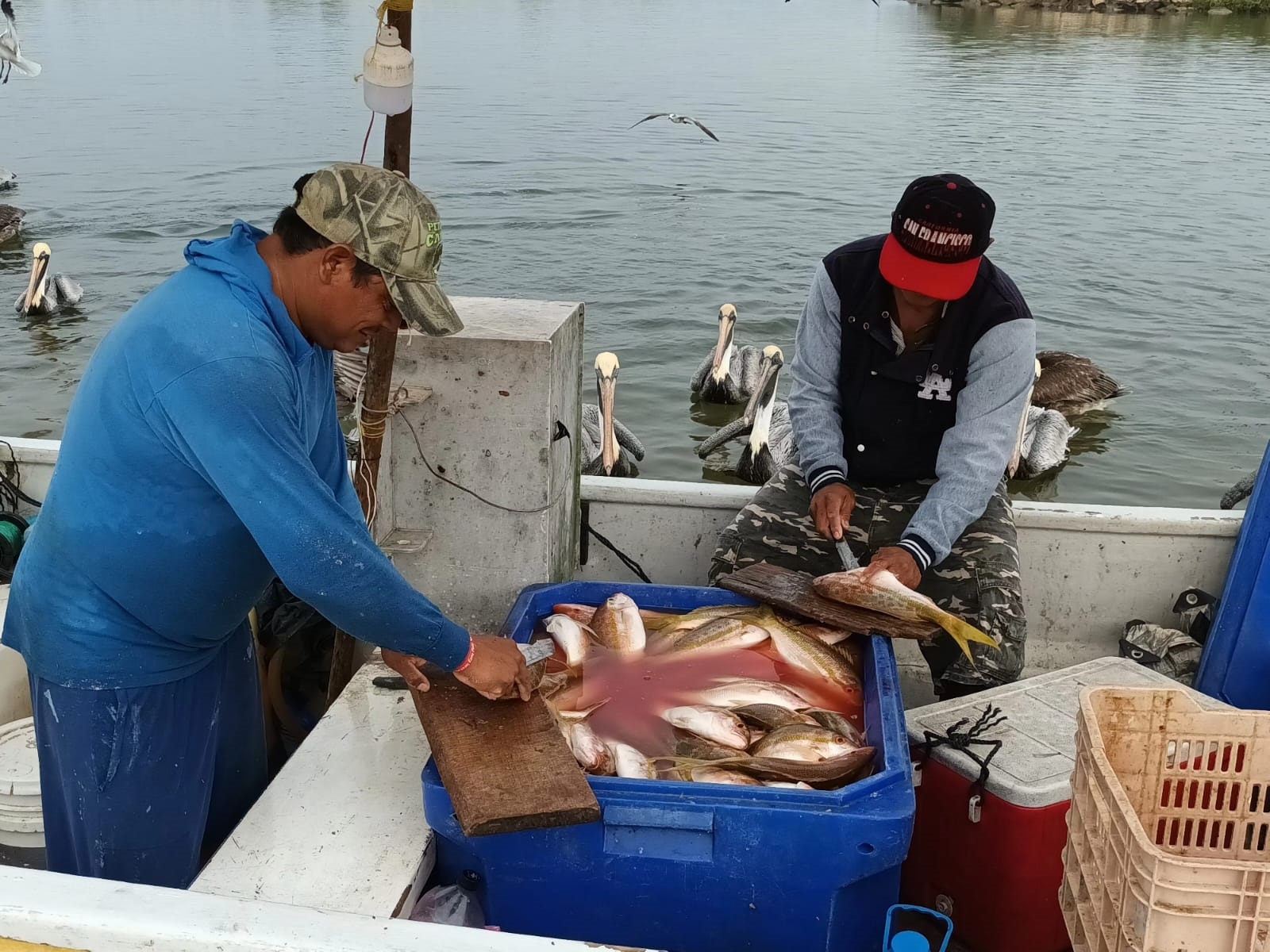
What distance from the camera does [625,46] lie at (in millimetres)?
39469

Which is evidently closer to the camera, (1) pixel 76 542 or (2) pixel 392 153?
(1) pixel 76 542

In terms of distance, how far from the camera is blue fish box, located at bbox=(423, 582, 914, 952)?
2611mm

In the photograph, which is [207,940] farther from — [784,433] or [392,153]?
[784,433]

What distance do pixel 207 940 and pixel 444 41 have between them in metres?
40.6

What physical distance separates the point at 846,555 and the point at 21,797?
2.65 m

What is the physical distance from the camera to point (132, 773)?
289 cm

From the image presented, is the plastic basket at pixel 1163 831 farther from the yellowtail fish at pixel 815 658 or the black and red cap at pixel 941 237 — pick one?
the black and red cap at pixel 941 237

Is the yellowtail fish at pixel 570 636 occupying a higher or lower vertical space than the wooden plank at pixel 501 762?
lower

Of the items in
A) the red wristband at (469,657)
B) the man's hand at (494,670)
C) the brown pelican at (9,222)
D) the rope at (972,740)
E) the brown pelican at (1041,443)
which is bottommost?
the brown pelican at (1041,443)

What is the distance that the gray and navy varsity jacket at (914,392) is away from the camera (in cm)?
413

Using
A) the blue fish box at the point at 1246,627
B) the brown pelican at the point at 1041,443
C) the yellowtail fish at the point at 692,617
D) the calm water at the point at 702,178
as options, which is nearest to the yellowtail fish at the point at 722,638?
the yellowtail fish at the point at 692,617

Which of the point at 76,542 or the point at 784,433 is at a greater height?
the point at 76,542

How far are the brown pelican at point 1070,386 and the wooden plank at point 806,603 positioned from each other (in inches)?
353

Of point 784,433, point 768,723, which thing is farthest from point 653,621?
point 784,433
